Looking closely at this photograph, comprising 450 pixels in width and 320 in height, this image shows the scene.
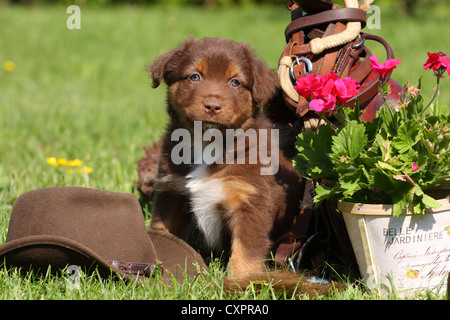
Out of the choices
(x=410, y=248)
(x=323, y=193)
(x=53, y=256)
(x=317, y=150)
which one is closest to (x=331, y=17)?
(x=317, y=150)

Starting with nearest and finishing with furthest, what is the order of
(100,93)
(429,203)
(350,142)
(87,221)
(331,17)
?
(429,203) → (350,142) → (87,221) → (331,17) → (100,93)

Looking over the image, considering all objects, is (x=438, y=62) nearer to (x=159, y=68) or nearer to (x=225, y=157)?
(x=225, y=157)

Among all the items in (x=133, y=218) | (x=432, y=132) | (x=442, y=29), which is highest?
(x=442, y=29)

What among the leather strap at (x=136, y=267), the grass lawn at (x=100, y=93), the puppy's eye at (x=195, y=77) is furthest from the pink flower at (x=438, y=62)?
the leather strap at (x=136, y=267)

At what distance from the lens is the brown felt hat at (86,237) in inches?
99.3

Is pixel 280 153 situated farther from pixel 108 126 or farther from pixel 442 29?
pixel 442 29

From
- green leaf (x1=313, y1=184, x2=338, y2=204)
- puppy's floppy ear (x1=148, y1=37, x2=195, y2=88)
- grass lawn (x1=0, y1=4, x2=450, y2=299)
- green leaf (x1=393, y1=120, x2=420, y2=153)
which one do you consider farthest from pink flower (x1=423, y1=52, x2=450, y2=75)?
puppy's floppy ear (x1=148, y1=37, x2=195, y2=88)

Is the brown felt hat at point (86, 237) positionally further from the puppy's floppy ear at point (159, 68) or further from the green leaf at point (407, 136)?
the green leaf at point (407, 136)

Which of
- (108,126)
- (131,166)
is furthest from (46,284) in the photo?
(108,126)

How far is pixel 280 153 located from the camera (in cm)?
328

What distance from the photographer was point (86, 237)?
9.00 feet

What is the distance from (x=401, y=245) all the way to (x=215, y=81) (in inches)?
51.9

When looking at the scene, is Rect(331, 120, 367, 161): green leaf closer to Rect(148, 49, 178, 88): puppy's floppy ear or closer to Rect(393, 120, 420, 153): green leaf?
Rect(393, 120, 420, 153): green leaf
